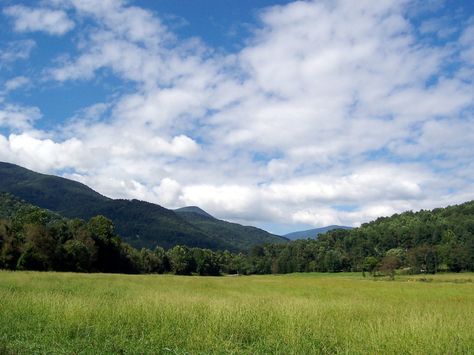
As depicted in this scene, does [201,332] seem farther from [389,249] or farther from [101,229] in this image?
[389,249]

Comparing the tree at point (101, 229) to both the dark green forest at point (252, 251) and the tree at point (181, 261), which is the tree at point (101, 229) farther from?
the tree at point (181, 261)

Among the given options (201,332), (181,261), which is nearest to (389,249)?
(181,261)

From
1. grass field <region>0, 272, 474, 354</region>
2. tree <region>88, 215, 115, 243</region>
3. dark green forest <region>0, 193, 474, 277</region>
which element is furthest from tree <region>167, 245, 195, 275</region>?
grass field <region>0, 272, 474, 354</region>

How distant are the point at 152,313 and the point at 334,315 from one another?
7032mm

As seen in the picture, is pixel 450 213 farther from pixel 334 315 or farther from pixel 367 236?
pixel 334 315

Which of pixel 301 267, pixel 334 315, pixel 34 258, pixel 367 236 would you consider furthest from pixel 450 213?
pixel 334 315

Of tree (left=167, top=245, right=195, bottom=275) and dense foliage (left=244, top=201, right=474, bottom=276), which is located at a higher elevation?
dense foliage (left=244, top=201, right=474, bottom=276)

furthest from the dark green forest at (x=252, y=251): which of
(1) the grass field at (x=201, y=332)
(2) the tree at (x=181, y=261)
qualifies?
(1) the grass field at (x=201, y=332)

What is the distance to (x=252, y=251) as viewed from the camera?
18862 cm

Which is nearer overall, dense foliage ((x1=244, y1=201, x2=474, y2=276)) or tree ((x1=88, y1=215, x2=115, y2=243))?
tree ((x1=88, y1=215, x2=115, y2=243))

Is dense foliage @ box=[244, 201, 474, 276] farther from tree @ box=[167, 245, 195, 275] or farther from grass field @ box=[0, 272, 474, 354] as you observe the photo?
grass field @ box=[0, 272, 474, 354]

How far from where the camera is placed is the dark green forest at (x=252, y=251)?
222 feet

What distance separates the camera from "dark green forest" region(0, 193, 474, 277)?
2662 inches

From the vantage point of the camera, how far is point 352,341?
11.8 m
